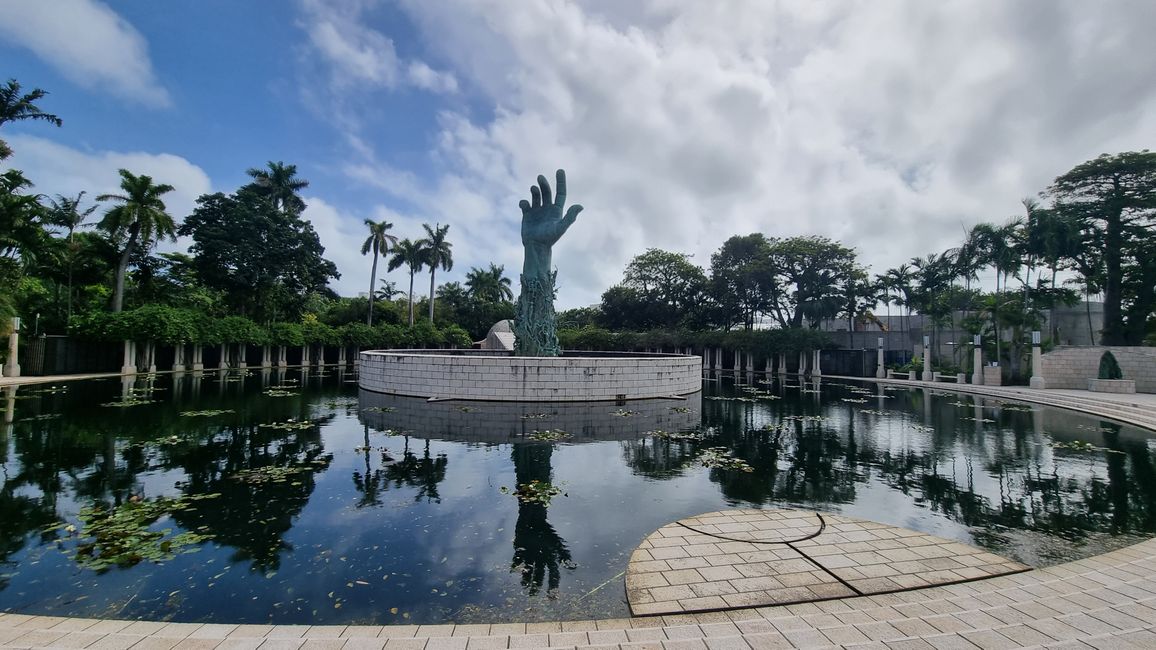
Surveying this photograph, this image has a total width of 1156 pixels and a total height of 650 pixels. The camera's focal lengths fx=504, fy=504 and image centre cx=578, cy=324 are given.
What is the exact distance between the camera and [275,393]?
832 inches

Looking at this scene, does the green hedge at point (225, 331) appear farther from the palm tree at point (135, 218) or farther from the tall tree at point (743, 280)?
the tall tree at point (743, 280)

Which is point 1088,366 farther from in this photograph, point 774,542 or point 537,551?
point 537,551

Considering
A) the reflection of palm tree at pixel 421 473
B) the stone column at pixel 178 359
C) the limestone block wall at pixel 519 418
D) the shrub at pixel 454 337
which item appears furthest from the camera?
the shrub at pixel 454 337

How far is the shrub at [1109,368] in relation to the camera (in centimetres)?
2445

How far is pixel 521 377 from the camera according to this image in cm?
1830

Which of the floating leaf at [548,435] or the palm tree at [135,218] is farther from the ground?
the palm tree at [135,218]

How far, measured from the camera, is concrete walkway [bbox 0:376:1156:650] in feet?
11.9

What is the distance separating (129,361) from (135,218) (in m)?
8.28

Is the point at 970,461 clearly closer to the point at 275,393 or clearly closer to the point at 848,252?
the point at 275,393

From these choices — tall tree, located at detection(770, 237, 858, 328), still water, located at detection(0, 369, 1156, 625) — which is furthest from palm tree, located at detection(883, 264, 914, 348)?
still water, located at detection(0, 369, 1156, 625)

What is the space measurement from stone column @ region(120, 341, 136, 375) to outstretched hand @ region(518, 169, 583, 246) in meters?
24.8

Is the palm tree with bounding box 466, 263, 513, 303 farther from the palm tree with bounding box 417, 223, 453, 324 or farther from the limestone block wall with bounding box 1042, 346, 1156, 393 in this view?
the limestone block wall with bounding box 1042, 346, 1156, 393

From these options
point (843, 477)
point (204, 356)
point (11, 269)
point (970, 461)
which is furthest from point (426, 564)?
point (204, 356)

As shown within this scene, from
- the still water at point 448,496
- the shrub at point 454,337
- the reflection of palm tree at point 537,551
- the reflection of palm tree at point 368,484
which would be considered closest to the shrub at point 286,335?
the shrub at point 454,337
